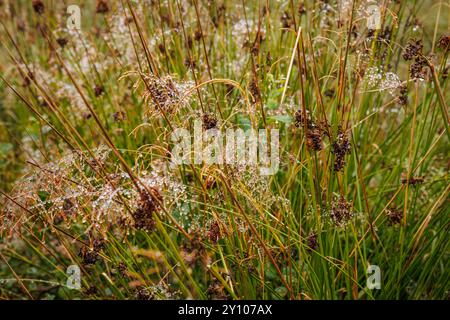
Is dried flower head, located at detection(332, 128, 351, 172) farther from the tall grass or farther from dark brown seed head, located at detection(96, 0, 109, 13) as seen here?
dark brown seed head, located at detection(96, 0, 109, 13)

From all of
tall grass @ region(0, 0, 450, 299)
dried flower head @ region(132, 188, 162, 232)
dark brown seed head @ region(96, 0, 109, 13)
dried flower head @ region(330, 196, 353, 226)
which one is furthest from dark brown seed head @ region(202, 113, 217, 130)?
dark brown seed head @ region(96, 0, 109, 13)

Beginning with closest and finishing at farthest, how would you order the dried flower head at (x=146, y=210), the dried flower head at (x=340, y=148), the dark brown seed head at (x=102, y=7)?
the dried flower head at (x=146, y=210), the dried flower head at (x=340, y=148), the dark brown seed head at (x=102, y=7)

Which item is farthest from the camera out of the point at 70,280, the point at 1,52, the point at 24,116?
the point at 1,52

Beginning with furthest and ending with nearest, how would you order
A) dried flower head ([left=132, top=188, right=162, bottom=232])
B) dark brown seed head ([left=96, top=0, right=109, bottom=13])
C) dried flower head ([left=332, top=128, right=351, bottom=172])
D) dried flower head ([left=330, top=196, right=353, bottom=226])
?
dark brown seed head ([left=96, top=0, right=109, bottom=13]) → dried flower head ([left=330, top=196, right=353, bottom=226]) → dried flower head ([left=332, top=128, right=351, bottom=172]) → dried flower head ([left=132, top=188, right=162, bottom=232])

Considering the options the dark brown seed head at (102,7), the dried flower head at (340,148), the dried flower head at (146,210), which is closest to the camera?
the dried flower head at (146,210)

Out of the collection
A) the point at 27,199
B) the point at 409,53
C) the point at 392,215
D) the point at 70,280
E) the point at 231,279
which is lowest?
the point at 70,280

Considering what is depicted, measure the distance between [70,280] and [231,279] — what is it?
632mm

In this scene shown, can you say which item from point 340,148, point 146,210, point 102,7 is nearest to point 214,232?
point 146,210

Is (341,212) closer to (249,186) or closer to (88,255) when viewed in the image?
(249,186)

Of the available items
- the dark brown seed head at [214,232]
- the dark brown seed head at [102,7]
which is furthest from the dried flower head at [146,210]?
the dark brown seed head at [102,7]

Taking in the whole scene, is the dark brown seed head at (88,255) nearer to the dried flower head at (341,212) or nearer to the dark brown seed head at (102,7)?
the dried flower head at (341,212)
